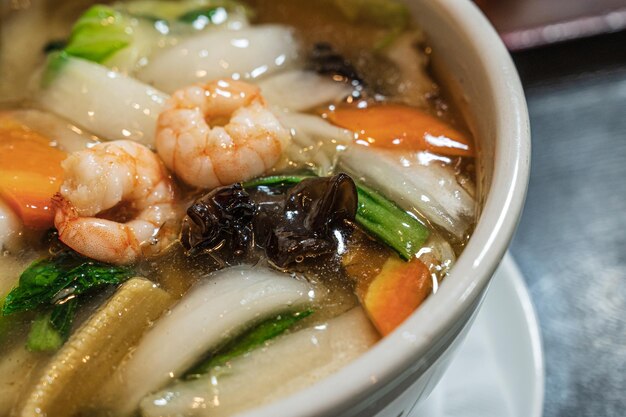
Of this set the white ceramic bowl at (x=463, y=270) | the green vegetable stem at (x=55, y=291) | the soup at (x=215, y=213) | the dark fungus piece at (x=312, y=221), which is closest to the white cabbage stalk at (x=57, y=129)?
the soup at (x=215, y=213)

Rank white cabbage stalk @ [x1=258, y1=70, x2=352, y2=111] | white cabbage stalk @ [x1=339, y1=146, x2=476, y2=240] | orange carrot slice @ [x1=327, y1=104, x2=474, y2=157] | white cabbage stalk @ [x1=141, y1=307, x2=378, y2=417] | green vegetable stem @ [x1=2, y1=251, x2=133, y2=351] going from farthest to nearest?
white cabbage stalk @ [x1=258, y1=70, x2=352, y2=111] < orange carrot slice @ [x1=327, y1=104, x2=474, y2=157] < white cabbage stalk @ [x1=339, y1=146, x2=476, y2=240] < green vegetable stem @ [x1=2, y1=251, x2=133, y2=351] < white cabbage stalk @ [x1=141, y1=307, x2=378, y2=417]

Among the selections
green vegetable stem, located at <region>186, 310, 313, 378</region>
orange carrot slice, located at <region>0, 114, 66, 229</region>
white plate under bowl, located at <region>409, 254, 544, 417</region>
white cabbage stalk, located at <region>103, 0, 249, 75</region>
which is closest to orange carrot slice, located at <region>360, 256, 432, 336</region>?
green vegetable stem, located at <region>186, 310, 313, 378</region>

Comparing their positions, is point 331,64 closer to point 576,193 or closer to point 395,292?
point 395,292

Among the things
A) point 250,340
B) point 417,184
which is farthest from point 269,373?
point 417,184

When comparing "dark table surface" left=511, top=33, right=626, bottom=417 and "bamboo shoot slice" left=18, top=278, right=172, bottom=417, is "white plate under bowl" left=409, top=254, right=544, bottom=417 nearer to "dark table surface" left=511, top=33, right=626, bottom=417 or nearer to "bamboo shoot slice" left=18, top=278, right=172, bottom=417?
"dark table surface" left=511, top=33, right=626, bottom=417

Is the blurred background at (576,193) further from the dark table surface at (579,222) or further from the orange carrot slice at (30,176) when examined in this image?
the orange carrot slice at (30,176)

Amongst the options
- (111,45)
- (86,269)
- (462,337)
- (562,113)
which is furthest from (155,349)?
(562,113)
